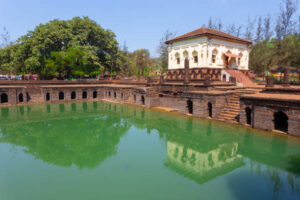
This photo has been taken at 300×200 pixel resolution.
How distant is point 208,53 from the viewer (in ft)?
68.1

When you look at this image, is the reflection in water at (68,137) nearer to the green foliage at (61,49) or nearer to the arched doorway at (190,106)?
the arched doorway at (190,106)

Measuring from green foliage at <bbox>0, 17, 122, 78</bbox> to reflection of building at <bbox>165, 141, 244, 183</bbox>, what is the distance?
75.6 feet

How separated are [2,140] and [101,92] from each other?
17975mm

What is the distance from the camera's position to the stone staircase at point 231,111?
533 inches

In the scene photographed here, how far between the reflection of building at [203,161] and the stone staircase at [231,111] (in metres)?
3.82

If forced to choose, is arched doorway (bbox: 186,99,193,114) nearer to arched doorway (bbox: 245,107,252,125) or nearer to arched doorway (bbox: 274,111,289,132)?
arched doorway (bbox: 245,107,252,125)

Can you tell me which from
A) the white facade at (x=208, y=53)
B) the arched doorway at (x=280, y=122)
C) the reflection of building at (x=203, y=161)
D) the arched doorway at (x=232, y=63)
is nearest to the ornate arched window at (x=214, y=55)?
the white facade at (x=208, y=53)

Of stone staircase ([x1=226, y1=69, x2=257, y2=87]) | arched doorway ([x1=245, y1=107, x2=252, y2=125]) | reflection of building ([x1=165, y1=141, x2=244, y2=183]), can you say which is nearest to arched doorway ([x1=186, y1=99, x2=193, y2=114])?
arched doorway ([x1=245, y1=107, x2=252, y2=125])

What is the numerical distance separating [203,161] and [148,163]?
2.22 metres

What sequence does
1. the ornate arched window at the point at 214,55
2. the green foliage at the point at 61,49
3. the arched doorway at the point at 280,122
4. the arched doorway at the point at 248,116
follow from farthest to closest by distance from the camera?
the green foliage at the point at 61,49
the ornate arched window at the point at 214,55
the arched doorway at the point at 248,116
the arched doorway at the point at 280,122

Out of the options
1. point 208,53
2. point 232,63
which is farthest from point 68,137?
point 232,63

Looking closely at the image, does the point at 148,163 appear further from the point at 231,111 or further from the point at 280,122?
the point at 280,122

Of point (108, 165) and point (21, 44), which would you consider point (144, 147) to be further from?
point (21, 44)

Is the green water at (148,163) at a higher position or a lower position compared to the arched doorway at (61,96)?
lower
